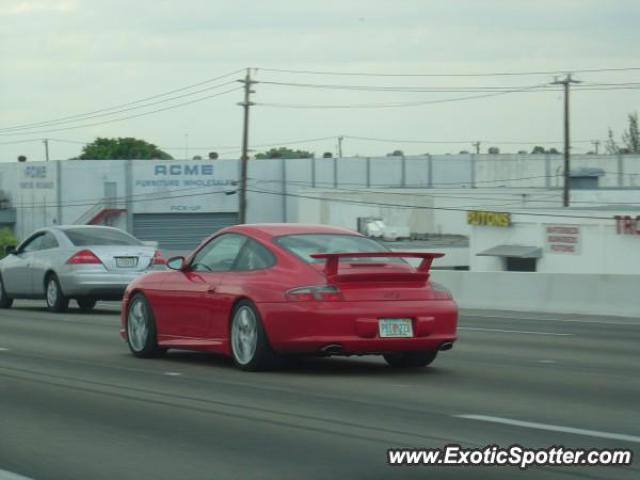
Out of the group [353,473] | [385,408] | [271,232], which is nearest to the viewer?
[353,473]

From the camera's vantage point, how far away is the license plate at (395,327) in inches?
462

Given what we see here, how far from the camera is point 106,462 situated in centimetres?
788

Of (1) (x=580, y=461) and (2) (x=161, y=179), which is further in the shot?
(2) (x=161, y=179)

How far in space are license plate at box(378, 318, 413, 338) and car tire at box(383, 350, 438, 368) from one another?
62 cm

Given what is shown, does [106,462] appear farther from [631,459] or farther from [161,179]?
[161,179]

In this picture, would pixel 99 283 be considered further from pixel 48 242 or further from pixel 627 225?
pixel 627 225

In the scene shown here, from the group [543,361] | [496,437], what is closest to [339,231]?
[543,361]

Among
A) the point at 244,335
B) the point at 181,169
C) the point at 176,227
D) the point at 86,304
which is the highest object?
the point at 181,169

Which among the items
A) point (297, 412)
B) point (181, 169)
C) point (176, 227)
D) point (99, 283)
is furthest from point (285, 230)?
point (176, 227)

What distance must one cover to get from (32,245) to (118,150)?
116233mm

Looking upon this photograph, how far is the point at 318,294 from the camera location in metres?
11.7

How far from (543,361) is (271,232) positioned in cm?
325

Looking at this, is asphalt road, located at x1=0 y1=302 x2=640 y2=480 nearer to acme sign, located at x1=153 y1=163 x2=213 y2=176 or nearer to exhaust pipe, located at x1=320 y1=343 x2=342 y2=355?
exhaust pipe, located at x1=320 y1=343 x2=342 y2=355

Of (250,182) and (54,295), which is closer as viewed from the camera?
(54,295)
